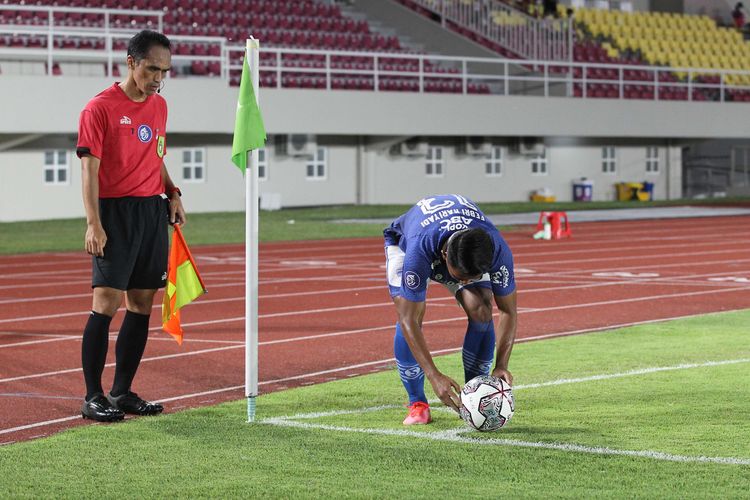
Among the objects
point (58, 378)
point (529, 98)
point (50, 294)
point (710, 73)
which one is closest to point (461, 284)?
point (58, 378)

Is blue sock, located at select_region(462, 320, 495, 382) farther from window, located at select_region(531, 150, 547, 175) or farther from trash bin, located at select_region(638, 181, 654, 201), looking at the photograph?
trash bin, located at select_region(638, 181, 654, 201)

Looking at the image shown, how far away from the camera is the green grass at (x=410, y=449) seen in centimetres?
589

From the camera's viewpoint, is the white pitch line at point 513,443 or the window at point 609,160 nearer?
the white pitch line at point 513,443

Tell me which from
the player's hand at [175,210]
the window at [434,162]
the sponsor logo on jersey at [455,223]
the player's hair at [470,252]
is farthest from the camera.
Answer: the window at [434,162]

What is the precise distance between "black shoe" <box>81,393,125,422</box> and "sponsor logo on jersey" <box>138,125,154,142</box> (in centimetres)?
151

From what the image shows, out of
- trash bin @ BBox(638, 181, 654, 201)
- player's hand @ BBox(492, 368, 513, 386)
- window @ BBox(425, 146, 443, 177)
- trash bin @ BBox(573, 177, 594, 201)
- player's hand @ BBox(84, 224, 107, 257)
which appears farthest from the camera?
trash bin @ BBox(638, 181, 654, 201)

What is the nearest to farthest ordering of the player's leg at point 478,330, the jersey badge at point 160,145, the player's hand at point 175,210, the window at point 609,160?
1. the player's leg at point 478,330
2. the jersey badge at point 160,145
3. the player's hand at point 175,210
4. the window at point 609,160

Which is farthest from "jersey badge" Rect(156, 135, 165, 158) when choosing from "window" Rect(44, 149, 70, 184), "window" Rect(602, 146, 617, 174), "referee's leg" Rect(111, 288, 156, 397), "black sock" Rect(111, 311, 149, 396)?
"window" Rect(602, 146, 617, 174)

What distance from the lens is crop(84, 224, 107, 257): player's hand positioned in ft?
25.0

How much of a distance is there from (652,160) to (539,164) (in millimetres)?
4955

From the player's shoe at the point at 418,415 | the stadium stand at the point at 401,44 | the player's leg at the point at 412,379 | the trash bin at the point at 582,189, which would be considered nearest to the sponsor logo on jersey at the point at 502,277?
the player's leg at the point at 412,379

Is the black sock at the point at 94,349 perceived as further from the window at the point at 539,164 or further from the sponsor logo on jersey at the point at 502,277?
the window at the point at 539,164

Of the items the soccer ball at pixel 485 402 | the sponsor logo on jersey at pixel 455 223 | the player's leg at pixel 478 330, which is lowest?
Result: the soccer ball at pixel 485 402

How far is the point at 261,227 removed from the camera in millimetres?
28891
